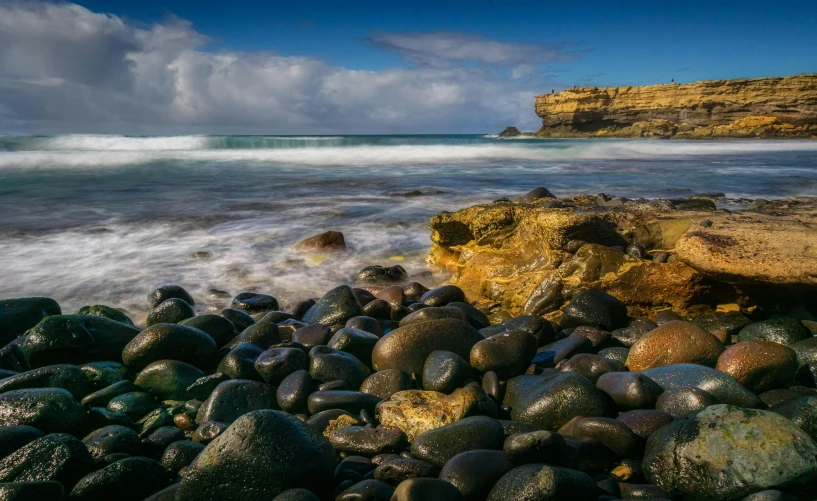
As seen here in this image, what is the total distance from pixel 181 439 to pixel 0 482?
737 millimetres

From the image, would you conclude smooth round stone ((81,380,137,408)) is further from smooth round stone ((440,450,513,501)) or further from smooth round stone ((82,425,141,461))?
smooth round stone ((440,450,513,501))

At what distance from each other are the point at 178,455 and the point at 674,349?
2706 millimetres

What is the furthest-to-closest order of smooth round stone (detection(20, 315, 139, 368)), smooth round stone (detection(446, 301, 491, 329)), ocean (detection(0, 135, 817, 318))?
ocean (detection(0, 135, 817, 318)) → smooth round stone (detection(446, 301, 491, 329)) → smooth round stone (detection(20, 315, 139, 368))

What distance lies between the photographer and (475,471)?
2.15m

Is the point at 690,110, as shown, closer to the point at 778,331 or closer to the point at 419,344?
the point at 778,331

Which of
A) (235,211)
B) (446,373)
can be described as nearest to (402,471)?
(446,373)

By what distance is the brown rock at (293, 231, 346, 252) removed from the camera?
23.9 ft

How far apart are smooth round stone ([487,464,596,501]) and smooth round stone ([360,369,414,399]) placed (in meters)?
1.14

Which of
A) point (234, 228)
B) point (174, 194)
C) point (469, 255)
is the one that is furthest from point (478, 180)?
point (469, 255)

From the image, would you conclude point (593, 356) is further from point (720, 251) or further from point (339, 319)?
point (339, 319)

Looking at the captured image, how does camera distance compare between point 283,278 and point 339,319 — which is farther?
point 283,278

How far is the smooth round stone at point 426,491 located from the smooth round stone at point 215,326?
2.36m

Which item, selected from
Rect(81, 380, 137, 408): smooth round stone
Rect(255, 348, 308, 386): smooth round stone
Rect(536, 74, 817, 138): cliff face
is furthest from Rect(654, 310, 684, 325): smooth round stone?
Rect(536, 74, 817, 138): cliff face

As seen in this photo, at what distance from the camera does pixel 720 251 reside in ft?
13.1
